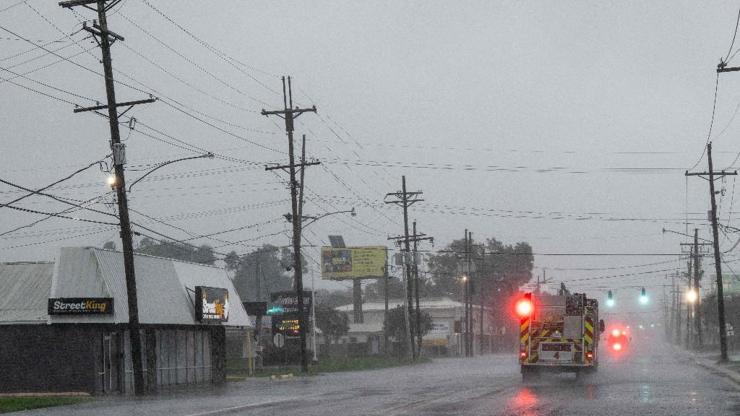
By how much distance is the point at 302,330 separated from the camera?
51875mm

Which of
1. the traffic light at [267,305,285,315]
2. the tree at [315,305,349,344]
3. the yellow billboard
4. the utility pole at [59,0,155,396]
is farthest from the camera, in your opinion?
the yellow billboard

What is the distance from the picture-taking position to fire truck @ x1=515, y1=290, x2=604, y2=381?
3578 centimetres

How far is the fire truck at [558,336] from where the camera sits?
35.8 metres

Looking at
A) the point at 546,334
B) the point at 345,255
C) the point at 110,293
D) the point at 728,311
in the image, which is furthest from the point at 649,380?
the point at 345,255

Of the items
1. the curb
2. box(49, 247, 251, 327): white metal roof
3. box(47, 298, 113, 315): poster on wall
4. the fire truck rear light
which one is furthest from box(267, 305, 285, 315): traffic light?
the fire truck rear light

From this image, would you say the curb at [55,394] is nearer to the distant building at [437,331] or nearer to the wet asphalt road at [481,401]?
the wet asphalt road at [481,401]

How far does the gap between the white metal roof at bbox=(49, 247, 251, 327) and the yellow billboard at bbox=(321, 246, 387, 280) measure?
7502 cm

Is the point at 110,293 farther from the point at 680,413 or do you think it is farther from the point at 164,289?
the point at 680,413

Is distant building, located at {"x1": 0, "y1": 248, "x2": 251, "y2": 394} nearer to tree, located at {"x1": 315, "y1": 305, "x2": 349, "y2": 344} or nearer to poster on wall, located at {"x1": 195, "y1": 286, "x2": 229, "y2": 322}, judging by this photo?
poster on wall, located at {"x1": 195, "y1": 286, "x2": 229, "y2": 322}

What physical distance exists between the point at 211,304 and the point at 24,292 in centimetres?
836

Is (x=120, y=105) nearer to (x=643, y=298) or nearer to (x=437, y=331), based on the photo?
(x=643, y=298)

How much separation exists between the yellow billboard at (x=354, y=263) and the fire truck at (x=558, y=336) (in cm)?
8440

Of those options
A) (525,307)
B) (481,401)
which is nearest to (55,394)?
(525,307)

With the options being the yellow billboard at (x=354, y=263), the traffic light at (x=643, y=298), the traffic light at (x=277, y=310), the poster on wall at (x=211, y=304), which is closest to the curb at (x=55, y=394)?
the poster on wall at (x=211, y=304)
